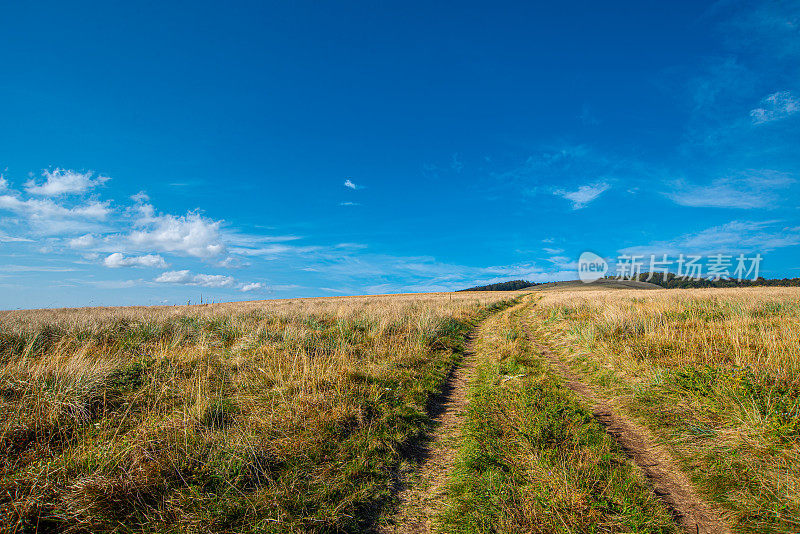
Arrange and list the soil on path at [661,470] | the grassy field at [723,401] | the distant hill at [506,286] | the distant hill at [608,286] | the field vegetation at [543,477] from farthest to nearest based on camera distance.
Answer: the distant hill at [506,286] < the distant hill at [608,286] < the grassy field at [723,401] < the soil on path at [661,470] < the field vegetation at [543,477]

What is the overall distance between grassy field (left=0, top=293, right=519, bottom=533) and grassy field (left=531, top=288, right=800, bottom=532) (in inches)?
148

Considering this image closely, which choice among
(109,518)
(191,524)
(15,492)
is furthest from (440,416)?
(15,492)

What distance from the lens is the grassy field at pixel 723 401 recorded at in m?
3.39

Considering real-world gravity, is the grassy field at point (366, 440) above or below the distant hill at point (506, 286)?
below

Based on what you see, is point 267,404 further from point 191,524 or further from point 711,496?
point 711,496

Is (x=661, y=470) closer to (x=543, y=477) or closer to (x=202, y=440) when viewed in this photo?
(x=543, y=477)

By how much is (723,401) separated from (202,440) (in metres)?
7.75

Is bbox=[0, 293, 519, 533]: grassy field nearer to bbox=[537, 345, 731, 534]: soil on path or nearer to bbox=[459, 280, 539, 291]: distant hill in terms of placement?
bbox=[537, 345, 731, 534]: soil on path

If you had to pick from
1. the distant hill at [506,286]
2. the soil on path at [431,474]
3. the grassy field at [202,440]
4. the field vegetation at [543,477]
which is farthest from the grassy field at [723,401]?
the distant hill at [506,286]

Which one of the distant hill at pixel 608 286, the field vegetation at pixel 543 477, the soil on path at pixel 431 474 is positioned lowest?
the soil on path at pixel 431 474

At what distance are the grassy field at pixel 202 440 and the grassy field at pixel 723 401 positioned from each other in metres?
3.76

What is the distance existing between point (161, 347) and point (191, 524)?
706cm

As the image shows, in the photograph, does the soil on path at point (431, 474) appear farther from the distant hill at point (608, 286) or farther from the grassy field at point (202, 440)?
the distant hill at point (608, 286)

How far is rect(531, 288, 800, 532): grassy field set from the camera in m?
3.39
